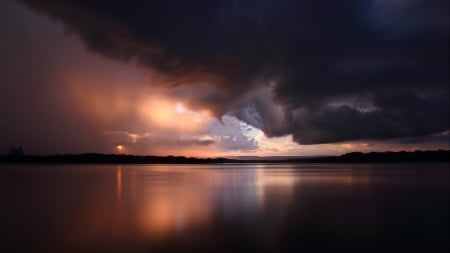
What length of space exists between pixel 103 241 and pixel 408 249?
10382mm

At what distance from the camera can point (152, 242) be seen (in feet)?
41.9

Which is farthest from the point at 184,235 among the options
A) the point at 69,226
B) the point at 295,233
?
the point at 69,226

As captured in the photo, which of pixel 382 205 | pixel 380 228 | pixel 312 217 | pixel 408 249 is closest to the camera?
pixel 408 249

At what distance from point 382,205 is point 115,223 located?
A: 52.6 ft

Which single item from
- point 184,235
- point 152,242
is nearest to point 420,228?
point 184,235

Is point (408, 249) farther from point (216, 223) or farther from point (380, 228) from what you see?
point (216, 223)

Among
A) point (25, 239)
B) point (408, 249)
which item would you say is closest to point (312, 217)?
point (408, 249)

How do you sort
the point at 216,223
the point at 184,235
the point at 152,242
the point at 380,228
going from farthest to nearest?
the point at 216,223, the point at 380,228, the point at 184,235, the point at 152,242

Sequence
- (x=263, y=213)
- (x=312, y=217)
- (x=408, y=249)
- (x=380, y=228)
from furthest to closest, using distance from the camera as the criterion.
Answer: (x=263, y=213) → (x=312, y=217) → (x=380, y=228) → (x=408, y=249)

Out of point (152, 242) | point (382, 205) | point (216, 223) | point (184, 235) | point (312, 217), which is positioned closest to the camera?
point (152, 242)

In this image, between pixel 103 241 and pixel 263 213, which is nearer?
pixel 103 241

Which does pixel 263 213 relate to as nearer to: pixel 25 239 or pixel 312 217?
pixel 312 217

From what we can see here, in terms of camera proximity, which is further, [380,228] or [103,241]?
[380,228]

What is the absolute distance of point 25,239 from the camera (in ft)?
42.8
